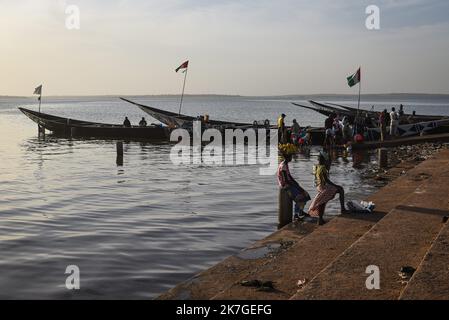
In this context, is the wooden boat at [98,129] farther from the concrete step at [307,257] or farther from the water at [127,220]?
the concrete step at [307,257]

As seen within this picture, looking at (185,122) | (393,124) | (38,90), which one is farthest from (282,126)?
(38,90)

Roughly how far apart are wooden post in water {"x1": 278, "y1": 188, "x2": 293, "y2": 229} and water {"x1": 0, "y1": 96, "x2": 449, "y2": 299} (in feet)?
1.33

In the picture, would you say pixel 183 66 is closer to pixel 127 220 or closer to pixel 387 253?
pixel 127 220

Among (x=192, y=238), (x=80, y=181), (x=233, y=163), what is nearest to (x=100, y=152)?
(x=233, y=163)

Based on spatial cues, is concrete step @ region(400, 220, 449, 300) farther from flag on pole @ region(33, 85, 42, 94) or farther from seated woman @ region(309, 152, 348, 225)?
flag on pole @ region(33, 85, 42, 94)

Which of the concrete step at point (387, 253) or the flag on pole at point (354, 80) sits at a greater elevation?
the flag on pole at point (354, 80)

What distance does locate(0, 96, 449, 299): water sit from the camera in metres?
7.68

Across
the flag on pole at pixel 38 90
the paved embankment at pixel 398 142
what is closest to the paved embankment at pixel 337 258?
the paved embankment at pixel 398 142

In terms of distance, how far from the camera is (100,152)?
28.0 m

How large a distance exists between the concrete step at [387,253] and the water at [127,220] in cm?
249

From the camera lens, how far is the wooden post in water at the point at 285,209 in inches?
387

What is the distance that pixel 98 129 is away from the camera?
37344 mm

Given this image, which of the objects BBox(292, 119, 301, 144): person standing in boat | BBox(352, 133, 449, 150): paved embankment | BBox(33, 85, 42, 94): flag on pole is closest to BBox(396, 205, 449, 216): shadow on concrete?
BBox(352, 133, 449, 150): paved embankment
